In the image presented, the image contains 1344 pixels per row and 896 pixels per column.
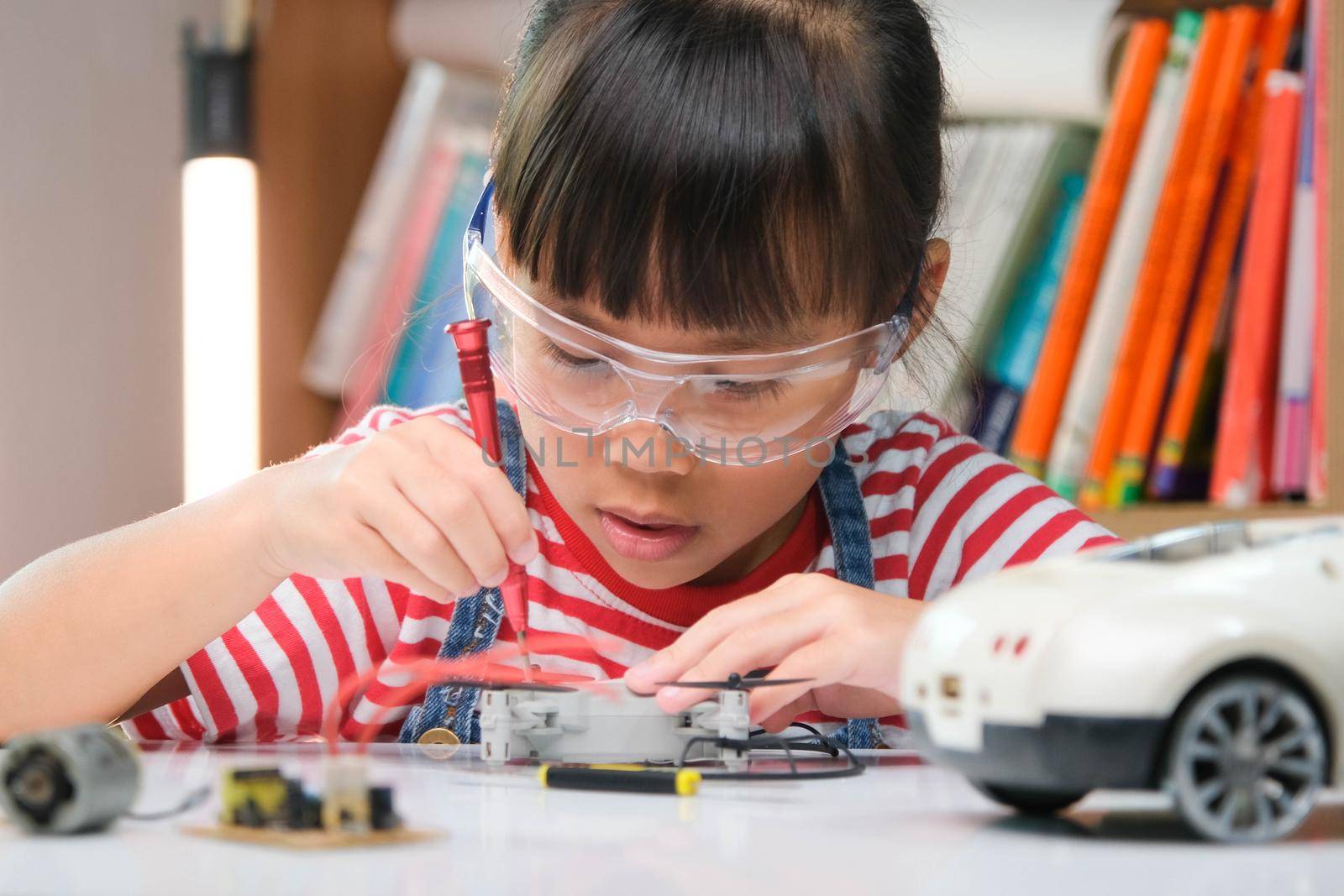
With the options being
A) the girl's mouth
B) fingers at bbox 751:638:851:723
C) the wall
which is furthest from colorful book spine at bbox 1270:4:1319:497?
the wall

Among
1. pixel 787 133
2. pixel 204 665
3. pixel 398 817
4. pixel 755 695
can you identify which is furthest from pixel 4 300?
pixel 398 817

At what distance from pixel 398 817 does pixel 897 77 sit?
2.52 feet

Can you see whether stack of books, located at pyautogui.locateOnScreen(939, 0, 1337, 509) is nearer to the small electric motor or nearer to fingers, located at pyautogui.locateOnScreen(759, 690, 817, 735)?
fingers, located at pyautogui.locateOnScreen(759, 690, 817, 735)

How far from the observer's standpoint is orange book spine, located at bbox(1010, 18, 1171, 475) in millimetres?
1456

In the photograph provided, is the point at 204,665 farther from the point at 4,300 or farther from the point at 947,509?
the point at 4,300

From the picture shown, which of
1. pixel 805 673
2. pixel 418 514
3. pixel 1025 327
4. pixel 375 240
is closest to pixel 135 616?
pixel 418 514

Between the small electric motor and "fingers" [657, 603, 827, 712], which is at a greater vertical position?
"fingers" [657, 603, 827, 712]

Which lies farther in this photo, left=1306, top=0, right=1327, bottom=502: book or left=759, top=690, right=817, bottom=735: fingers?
left=1306, top=0, right=1327, bottom=502: book

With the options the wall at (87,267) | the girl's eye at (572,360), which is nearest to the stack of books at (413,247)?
the wall at (87,267)

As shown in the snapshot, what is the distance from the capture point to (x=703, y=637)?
2.51 feet

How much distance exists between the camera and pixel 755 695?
0.75m

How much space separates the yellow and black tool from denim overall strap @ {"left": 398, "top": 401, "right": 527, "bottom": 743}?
1.20 feet

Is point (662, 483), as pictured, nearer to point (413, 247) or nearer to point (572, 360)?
point (572, 360)

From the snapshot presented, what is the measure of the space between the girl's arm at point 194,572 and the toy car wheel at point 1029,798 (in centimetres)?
36
